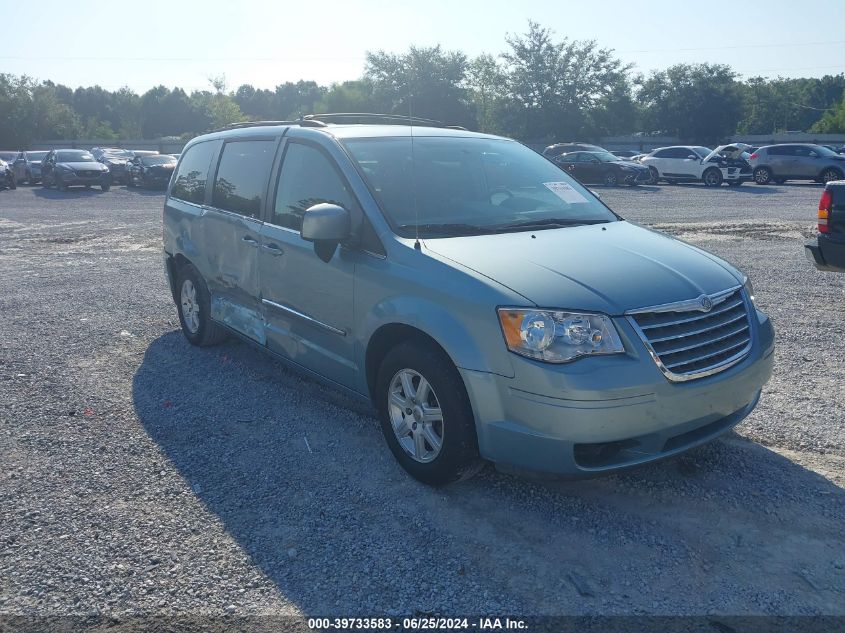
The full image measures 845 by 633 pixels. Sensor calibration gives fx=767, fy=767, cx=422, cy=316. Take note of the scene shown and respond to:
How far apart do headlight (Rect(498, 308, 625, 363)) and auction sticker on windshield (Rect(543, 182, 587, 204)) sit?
1.71 metres

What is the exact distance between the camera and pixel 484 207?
4652 mm

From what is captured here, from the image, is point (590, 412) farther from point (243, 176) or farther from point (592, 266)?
point (243, 176)

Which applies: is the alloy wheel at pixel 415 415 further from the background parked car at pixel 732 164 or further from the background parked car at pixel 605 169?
the background parked car at pixel 732 164

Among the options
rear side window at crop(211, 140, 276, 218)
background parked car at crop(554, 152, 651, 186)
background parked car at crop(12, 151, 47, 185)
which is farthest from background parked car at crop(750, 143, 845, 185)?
background parked car at crop(12, 151, 47, 185)

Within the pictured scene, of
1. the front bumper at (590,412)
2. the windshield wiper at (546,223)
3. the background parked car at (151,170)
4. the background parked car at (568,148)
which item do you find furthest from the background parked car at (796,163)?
the front bumper at (590,412)

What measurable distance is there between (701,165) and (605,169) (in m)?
3.68

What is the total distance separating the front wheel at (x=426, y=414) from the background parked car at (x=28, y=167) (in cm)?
3494

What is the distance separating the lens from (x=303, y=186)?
16.3 feet

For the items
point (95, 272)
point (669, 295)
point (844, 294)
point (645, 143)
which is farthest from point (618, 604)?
point (645, 143)

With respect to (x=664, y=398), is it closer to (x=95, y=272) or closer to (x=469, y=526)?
(x=469, y=526)

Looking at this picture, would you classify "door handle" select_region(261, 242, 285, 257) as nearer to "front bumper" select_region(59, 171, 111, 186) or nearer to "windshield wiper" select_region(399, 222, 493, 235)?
"windshield wiper" select_region(399, 222, 493, 235)

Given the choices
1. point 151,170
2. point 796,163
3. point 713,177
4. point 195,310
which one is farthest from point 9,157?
point 195,310

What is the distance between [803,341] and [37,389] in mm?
6219

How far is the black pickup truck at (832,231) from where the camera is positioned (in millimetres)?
6648
